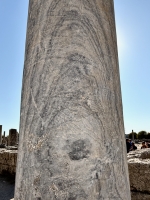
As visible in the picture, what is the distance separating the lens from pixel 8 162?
7.19 metres

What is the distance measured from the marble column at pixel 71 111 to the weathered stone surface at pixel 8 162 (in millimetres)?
6152

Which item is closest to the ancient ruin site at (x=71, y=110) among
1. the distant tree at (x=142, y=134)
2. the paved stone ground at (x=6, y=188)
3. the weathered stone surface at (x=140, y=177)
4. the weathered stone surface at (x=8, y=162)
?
the weathered stone surface at (x=140, y=177)

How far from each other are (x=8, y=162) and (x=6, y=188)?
1421 mm

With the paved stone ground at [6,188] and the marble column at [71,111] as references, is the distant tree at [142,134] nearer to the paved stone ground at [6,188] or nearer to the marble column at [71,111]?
the paved stone ground at [6,188]

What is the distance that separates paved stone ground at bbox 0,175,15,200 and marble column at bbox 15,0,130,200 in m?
4.76

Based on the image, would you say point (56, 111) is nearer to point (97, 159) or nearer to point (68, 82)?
point (68, 82)

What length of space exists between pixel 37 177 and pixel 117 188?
1.64 ft

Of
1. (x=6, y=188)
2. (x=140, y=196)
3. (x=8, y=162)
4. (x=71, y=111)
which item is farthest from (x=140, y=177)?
(x=8, y=162)

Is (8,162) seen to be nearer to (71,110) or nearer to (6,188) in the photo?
(6,188)

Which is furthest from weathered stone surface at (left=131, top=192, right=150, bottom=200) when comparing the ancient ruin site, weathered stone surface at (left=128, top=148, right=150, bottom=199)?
the ancient ruin site

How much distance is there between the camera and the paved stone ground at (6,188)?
5319 millimetres

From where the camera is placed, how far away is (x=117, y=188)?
1.21 metres

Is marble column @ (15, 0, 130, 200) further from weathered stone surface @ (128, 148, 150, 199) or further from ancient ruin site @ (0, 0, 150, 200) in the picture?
weathered stone surface @ (128, 148, 150, 199)

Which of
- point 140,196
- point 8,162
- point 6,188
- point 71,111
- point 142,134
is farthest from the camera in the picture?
point 142,134
